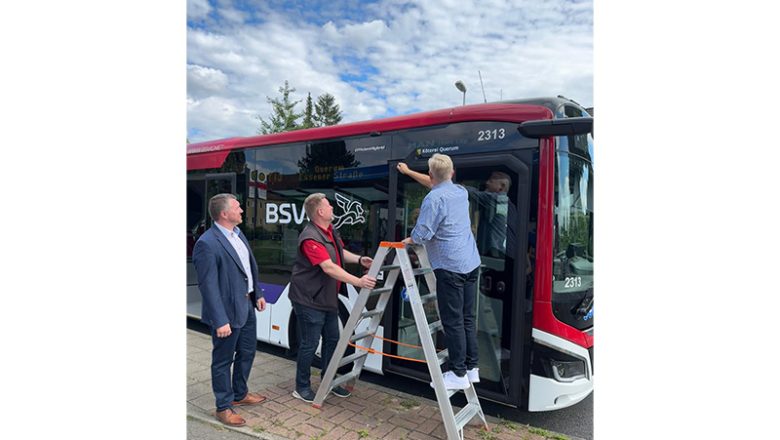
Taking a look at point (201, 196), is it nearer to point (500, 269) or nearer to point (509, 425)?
point (500, 269)

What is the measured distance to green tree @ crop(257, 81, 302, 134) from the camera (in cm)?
311

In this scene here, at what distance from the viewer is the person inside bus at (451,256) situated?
2.73m

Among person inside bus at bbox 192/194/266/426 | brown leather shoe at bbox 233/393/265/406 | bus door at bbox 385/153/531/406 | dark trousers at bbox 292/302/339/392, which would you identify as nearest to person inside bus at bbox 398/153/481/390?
bus door at bbox 385/153/531/406

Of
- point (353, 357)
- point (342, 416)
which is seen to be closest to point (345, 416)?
point (342, 416)

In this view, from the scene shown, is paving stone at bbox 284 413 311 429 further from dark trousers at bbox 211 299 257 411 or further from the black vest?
the black vest

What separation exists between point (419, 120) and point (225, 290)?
1871 mm

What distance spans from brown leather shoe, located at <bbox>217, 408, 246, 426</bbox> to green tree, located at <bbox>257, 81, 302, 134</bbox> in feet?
7.07

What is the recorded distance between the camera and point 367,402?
10.7ft

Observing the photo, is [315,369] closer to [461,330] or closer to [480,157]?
[461,330]

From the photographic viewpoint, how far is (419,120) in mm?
3328

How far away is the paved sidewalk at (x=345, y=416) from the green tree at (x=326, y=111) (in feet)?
7.48

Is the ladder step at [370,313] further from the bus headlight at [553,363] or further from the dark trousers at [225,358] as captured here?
the bus headlight at [553,363]

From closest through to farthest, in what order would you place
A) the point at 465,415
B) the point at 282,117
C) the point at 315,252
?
the point at 465,415 → the point at 315,252 → the point at 282,117

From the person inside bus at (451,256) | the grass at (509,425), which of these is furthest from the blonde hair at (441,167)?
the grass at (509,425)
